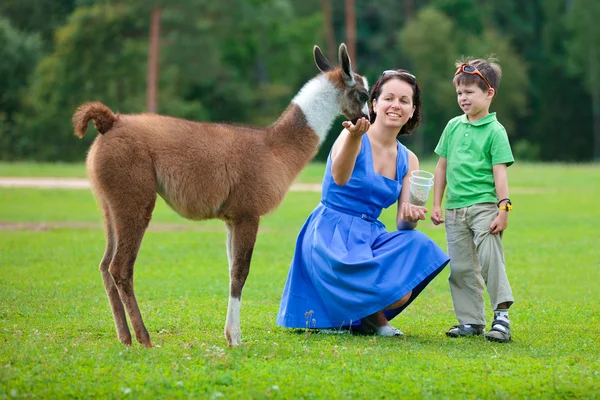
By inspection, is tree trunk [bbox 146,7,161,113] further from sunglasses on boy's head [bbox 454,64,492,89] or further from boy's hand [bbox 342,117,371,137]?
boy's hand [bbox 342,117,371,137]

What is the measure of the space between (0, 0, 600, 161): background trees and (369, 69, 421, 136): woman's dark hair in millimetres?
34240

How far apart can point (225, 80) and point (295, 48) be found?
6680mm

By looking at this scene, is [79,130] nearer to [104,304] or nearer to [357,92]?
[357,92]

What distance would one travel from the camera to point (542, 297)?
10.2 metres

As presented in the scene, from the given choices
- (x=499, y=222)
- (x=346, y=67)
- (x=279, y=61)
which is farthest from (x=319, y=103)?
(x=279, y=61)

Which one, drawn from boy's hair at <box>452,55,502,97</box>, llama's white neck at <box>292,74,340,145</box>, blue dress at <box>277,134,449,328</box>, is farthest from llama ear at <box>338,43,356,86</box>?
boy's hair at <box>452,55,502,97</box>

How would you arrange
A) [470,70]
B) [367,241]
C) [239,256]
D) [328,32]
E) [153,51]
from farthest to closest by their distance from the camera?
1. [328,32]
2. [153,51]
3. [470,70]
4. [367,241]
5. [239,256]

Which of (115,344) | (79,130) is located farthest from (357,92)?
(115,344)

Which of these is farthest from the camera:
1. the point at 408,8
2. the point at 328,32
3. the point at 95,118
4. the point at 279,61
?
the point at 408,8

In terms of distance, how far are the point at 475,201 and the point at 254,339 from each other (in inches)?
88.9

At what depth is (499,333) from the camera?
733 cm

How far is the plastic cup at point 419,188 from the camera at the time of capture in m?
7.20

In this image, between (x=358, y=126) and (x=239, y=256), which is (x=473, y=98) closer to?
(x=358, y=126)

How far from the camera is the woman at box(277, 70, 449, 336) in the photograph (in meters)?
7.26
